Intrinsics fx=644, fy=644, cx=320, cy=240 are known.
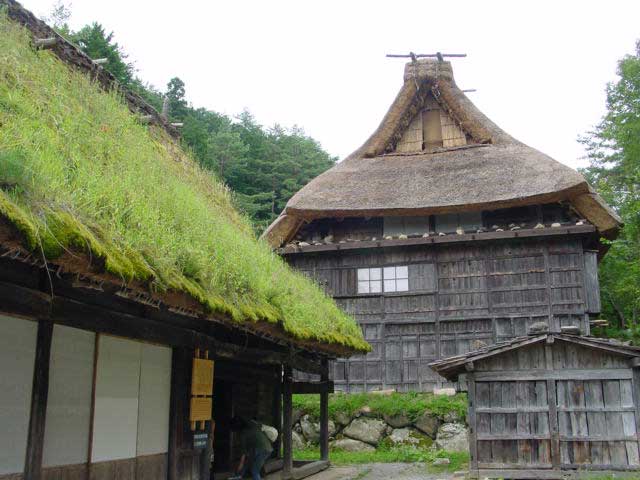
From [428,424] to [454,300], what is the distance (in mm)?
3551

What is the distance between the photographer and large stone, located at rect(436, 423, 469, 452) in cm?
1562

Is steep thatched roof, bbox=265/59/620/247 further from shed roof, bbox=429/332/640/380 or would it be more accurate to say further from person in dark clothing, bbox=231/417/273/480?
person in dark clothing, bbox=231/417/273/480

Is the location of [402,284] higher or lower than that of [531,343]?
higher

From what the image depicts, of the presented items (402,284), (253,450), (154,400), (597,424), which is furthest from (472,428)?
(402,284)

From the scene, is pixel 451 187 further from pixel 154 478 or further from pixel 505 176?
pixel 154 478

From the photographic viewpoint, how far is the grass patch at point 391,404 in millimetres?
16062

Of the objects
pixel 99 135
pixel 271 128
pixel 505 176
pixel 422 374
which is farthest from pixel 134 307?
pixel 271 128

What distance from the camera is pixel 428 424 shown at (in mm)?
16109

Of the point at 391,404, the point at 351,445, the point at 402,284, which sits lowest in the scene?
the point at 351,445

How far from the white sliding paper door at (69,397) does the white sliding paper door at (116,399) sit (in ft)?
0.54

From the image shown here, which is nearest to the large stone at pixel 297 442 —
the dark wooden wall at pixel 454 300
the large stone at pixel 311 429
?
the large stone at pixel 311 429

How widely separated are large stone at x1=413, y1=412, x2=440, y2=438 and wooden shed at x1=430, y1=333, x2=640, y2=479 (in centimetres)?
435

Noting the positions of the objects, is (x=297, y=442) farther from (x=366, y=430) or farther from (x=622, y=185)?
(x=622, y=185)

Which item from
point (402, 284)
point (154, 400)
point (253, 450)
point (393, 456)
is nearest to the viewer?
point (154, 400)
